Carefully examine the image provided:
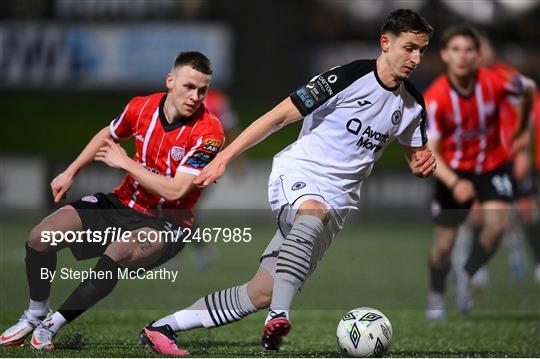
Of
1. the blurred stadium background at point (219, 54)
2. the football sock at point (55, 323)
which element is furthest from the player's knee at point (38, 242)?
the blurred stadium background at point (219, 54)

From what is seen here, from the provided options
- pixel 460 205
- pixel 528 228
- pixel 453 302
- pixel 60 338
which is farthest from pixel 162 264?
pixel 528 228

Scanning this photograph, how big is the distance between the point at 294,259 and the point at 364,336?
68cm

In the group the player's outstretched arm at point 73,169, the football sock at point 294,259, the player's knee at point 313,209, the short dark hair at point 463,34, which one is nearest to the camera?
the football sock at point 294,259

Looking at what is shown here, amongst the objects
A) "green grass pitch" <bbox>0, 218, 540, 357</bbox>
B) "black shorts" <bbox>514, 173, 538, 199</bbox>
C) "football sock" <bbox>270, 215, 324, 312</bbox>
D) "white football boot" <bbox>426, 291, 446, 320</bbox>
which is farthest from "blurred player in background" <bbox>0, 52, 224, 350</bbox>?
"black shorts" <bbox>514, 173, 538, 199</bbox>

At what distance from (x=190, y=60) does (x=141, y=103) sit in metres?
0.41

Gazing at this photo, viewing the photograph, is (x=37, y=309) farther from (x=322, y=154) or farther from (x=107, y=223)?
(x=322, y=154)

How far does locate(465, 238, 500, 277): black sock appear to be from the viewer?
8305 mm

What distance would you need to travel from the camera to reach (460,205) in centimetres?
831

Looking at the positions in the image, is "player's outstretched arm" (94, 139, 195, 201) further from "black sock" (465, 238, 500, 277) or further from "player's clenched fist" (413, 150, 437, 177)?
"black sock" (465, 238, 500, 277)

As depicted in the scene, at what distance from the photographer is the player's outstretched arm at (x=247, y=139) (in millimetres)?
5402

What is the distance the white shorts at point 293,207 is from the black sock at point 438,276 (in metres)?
2.68

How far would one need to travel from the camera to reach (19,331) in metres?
5.76

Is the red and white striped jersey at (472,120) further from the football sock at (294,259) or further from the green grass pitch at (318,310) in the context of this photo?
the football sock at (294,259)

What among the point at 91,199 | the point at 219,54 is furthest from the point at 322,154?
the point at 219,54
